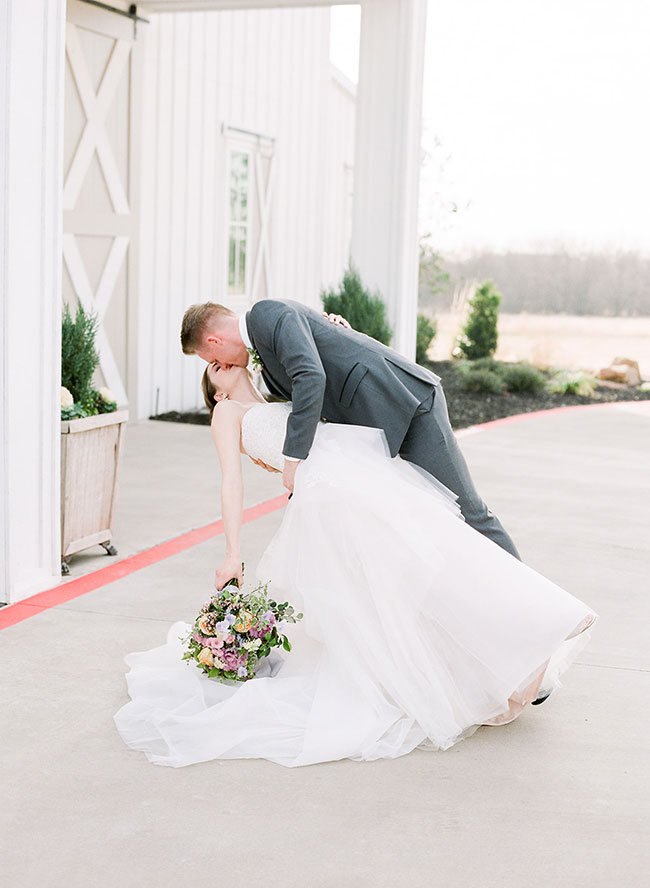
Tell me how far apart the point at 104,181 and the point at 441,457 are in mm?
6522

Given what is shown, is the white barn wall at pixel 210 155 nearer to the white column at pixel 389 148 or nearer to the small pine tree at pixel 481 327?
the white column at pixel 389 148

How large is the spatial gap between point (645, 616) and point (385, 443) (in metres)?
1.93

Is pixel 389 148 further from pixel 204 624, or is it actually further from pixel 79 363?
pixel 204 624

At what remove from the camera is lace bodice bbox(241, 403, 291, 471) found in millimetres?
3920

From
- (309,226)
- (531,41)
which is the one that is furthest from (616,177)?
(309,226)

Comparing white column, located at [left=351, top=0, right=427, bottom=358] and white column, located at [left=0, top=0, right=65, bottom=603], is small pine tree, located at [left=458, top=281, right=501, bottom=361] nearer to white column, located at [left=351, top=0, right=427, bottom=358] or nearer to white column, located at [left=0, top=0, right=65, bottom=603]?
white column, located at [left=351, top=0, right=427, bottom=358]

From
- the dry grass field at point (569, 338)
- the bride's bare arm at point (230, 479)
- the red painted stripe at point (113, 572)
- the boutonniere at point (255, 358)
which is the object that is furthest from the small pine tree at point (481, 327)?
the bride's bare arm at point (230, 479)

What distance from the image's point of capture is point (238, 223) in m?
12.0

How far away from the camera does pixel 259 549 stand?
20.2 ft

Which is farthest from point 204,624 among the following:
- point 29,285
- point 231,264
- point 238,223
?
point 238,223

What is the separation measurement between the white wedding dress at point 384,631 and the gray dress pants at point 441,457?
0.30 m

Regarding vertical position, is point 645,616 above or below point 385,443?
below

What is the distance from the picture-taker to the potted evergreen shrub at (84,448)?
5.38 meters

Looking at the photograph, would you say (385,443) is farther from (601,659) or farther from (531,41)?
(531,41)
